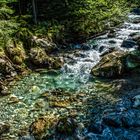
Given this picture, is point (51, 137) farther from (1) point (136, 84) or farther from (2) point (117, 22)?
(2) point (117, 22)

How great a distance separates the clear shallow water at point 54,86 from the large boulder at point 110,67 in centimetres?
61

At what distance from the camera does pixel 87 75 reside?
19250 mm

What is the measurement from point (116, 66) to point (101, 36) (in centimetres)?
791

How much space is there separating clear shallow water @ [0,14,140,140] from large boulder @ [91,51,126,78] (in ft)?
2.01

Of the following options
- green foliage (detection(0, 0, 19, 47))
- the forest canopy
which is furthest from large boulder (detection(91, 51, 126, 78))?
green foliage (detection(0, 0, 19, 47))

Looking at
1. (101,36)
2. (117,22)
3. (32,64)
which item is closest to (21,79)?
(32,64)

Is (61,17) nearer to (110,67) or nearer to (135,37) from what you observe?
(135,37)

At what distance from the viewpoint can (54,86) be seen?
1781cm

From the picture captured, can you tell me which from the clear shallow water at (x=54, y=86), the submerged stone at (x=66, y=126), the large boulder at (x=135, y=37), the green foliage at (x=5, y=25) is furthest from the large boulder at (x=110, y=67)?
the green foliage at (x=5, y=25)

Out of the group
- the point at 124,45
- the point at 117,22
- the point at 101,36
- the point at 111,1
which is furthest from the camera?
the point at 111,1

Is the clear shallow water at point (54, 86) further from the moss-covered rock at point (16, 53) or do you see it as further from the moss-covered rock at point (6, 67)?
the moss-covered rock at point (16, 53)

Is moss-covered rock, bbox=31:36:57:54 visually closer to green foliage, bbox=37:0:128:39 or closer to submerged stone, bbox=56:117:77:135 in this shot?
green foliage, bbox=37:0:128:39

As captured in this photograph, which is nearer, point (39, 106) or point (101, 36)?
point (39, 106)

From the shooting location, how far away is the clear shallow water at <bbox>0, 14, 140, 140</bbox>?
14547mm
